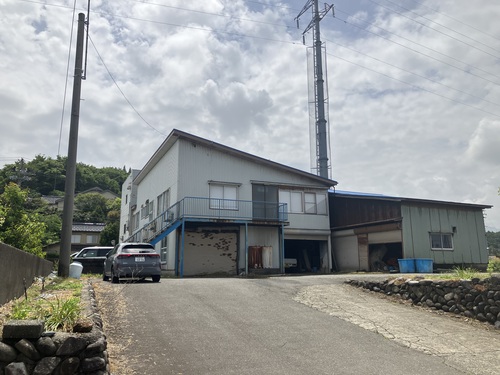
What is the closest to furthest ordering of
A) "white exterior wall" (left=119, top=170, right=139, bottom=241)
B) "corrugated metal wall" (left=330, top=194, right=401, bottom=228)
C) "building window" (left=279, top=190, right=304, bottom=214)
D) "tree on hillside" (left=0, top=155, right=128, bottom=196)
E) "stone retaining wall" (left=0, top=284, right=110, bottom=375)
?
1. "stone retaining wall" (left=0, top=284, right=110, bottom=375)
2. "corrugated metal wall" (left=330, top=194, right=401, bottom=228)
3. "building window" (left=279, top=190, right=304, bottom=214)
4. "white exterior wall" (left=119, top=170, right=139, bottom=241)
5. "tree on hillside" (left=0, top=155, right=128, bottom=196)

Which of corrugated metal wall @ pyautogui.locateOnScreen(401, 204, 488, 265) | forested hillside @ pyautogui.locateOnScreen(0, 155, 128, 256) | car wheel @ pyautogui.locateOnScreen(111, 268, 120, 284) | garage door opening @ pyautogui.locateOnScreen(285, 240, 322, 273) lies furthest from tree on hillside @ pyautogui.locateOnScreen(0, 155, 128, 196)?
corrugated metal wall @ pyautogui.locateOnScreen(401, 204, 488, 265)

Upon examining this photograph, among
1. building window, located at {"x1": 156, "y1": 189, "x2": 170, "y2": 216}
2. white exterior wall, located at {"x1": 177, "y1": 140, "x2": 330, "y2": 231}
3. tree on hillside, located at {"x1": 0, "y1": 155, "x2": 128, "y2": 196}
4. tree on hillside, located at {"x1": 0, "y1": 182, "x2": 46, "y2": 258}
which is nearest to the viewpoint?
tree on hillside, located at {"x1": 0, "y1": 182, "x2": 46, "y2": 258}

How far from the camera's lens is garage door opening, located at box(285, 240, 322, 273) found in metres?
27.6

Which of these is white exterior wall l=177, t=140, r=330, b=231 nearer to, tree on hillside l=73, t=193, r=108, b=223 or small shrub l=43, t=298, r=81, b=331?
small shrub l=43, t=298, r=81, b=331

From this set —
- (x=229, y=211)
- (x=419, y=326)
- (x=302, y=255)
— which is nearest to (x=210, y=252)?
(x=229, y=211)

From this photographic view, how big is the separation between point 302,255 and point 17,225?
17.9 metres

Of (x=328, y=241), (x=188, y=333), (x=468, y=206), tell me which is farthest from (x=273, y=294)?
(x=468, y=206)

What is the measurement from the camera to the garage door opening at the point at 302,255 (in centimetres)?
2758

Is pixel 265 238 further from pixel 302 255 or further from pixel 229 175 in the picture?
pixel 302 255

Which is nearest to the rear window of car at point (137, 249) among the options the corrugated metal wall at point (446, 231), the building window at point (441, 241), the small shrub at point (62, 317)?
the small shrub at point (62, 317)

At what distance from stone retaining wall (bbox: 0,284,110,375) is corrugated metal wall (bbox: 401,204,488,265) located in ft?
65.3

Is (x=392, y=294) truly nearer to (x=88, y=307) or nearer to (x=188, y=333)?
(x=188, y=333)

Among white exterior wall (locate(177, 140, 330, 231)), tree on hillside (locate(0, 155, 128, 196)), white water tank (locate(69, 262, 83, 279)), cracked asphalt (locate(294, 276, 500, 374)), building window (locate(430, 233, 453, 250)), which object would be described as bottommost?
cracked asphalt (locate(294, 276, 500, 374))

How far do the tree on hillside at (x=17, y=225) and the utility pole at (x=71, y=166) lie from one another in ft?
3.94
